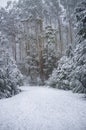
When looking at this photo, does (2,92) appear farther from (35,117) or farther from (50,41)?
(50,41)

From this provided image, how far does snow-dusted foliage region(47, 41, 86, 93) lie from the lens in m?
12.5

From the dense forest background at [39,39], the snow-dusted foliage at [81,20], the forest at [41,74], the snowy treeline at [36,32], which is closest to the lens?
the forest at [41,74]

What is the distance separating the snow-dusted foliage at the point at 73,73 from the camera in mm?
12531

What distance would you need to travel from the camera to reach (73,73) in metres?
13.5

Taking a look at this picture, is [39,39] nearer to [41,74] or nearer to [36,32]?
[36,32]

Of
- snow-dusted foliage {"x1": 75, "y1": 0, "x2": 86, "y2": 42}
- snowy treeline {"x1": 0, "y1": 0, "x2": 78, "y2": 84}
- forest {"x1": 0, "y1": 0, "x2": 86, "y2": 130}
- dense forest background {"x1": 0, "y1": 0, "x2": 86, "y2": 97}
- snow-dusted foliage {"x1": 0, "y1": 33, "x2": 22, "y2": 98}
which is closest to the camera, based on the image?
forest {"x1": 0, "y1": 0, "x2": 86, "y2": 130}

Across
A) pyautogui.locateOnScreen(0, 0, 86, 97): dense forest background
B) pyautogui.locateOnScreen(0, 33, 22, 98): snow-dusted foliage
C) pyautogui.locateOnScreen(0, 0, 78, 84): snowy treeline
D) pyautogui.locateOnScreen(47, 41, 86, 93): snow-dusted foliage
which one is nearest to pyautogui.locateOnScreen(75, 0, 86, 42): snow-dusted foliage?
pyautogui.locateOnScreen(47, 41, 86, 93): snow-dusted foliage

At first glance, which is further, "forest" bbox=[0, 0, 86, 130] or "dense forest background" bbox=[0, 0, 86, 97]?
"dense forest background" bbox=[0, 0, 86, 97]

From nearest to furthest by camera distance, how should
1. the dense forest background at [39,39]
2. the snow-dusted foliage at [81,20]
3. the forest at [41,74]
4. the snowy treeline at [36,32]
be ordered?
1. the forest at [41,74]
2. the snow-dusted foliage at [81,20]
3. the dense forest background at [39,39]
4. the snowy treeline at [36,32]

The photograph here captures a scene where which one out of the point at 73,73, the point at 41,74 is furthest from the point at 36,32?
the point at 73,73

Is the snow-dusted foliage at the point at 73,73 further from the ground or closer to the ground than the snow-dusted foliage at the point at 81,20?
closer to the ground

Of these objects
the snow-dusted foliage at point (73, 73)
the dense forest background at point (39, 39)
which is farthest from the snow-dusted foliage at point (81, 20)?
the dense forest background at point (39, 39)

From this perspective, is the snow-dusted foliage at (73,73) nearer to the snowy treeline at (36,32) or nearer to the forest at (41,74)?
the forest at (41,74)

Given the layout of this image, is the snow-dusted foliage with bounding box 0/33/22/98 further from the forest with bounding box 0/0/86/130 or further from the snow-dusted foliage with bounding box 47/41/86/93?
the snow-dusted foliage with bounding box 47/41/86/93
